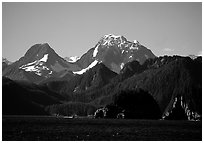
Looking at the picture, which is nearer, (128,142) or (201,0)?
(201,0)

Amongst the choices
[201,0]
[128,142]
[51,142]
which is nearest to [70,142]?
[51,142]

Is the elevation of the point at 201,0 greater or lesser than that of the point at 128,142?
greater

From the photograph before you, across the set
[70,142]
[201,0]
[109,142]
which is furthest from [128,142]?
[201,0]

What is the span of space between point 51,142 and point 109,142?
1123cm

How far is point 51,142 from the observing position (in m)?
80.9

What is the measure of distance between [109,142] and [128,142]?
391cm

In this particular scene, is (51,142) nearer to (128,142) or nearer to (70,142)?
(70,142)

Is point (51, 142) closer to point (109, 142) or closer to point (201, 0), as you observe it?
point (109, 142)

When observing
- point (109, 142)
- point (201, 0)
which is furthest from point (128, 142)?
point (201, 0)

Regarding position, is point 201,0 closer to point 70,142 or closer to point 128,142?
point 128,142

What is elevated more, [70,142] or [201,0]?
[201,0]

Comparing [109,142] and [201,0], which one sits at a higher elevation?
[201,0]

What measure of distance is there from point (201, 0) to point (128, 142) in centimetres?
3040

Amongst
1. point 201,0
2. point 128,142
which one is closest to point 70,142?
point 128,142
